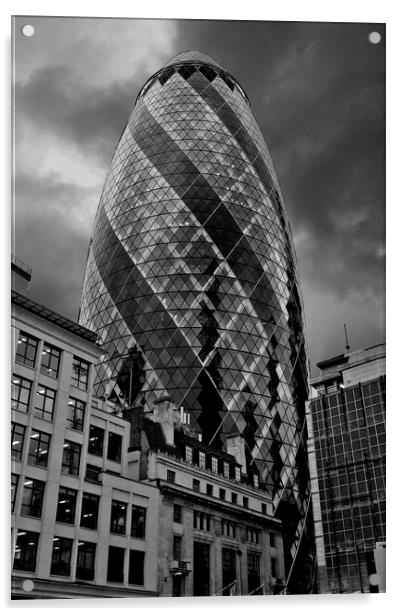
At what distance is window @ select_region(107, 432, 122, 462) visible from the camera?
16547mm

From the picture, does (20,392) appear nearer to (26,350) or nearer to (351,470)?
(26,350)

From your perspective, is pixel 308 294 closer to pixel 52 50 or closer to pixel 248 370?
pixel 52 50

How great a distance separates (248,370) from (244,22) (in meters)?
20.7

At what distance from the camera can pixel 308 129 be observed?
12484 mm

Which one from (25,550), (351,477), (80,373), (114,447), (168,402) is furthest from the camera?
(168,402)

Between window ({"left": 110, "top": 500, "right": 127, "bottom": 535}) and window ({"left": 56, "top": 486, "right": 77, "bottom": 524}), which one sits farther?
window ({"left": 110, "top": 500, "right": 127, "bottom": 535})

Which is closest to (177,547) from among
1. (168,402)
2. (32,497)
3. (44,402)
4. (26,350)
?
(32,497)

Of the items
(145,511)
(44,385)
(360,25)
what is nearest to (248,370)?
(145,511)

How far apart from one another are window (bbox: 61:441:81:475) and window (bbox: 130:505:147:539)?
175cm

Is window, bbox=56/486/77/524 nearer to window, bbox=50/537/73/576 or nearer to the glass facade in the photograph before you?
window, bbox=50/537/73/576

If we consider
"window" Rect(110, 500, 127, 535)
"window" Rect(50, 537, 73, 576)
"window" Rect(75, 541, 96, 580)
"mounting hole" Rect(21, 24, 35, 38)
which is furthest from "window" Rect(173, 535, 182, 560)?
"mounting hole" Rect(21, 24, 35, 38)

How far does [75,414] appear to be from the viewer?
1459 cm

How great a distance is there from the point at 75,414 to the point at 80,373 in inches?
37.0

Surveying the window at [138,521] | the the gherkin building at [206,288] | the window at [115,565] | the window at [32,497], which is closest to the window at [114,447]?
the window at [138,521]
